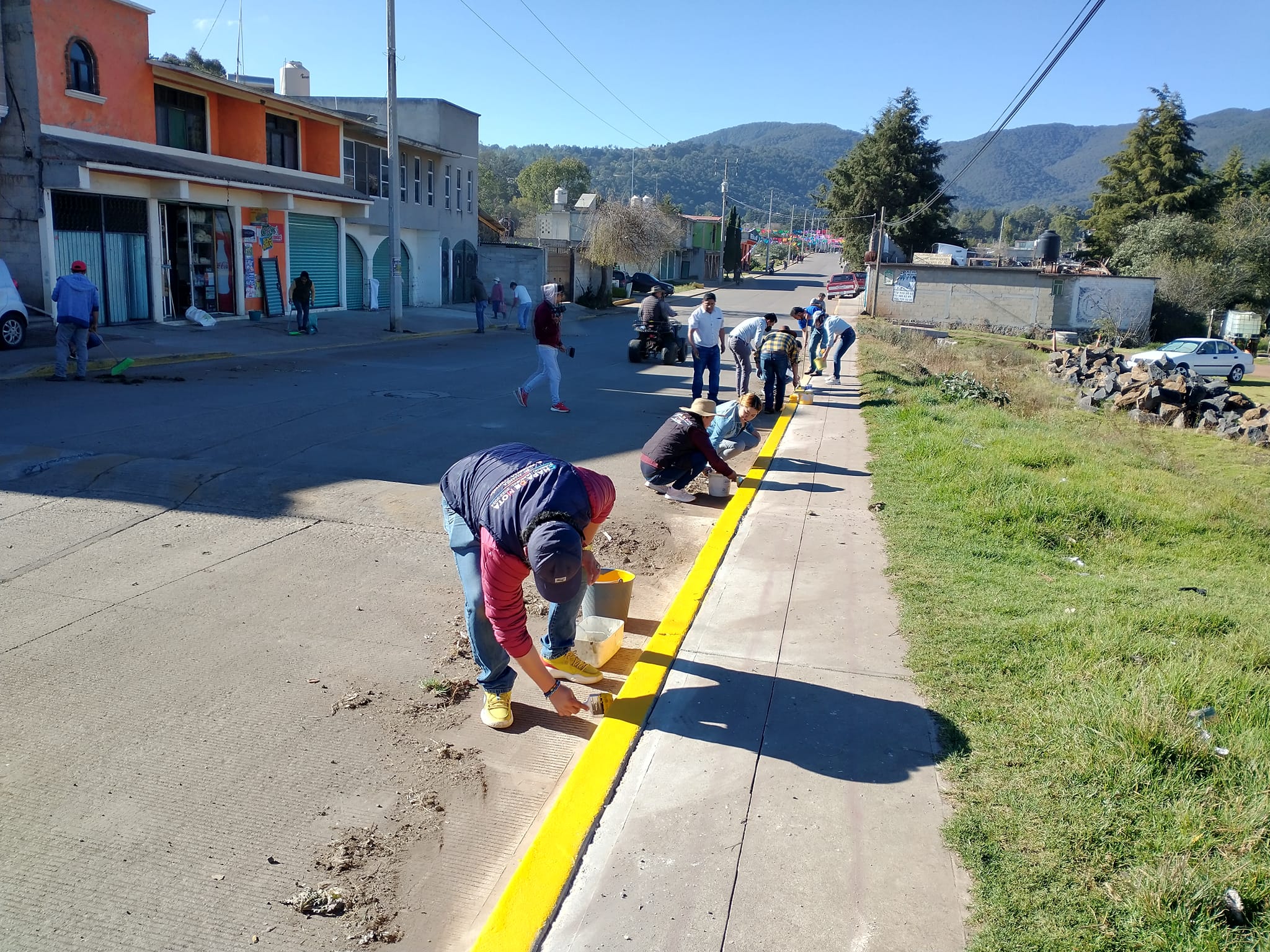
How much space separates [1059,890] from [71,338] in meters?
15.7

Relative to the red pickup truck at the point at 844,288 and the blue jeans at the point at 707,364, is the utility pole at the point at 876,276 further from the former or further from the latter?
the blue jeans at the point at 707,364

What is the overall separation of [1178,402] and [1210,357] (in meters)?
12.3

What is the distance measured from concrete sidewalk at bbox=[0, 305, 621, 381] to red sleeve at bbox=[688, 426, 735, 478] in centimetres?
1158

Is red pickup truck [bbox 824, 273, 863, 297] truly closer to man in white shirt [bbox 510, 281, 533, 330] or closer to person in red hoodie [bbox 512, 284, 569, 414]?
man in white shirt [bbox 510, 281, 533, 330]

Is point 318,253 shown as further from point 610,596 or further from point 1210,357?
point 1210,357

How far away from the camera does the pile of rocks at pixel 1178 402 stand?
20.0 m

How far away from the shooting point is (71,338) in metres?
14.7

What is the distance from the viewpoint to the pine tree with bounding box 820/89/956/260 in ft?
212

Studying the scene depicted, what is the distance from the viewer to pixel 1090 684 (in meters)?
4.77

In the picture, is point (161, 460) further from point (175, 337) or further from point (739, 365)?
point (175, 337)

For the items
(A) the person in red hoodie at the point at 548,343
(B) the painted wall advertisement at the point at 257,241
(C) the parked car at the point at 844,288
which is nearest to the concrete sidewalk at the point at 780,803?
(A) the person in red hoodie at the point at 548,343

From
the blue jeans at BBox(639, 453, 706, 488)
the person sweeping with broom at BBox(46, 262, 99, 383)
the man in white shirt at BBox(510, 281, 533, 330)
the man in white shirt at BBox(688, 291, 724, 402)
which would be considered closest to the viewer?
the blue jeans at BBox(639, 453, 706, 488)

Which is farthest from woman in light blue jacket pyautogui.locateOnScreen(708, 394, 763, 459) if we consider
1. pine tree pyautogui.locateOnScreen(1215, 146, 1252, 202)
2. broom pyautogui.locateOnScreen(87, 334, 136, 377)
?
pine tree pyautogui.locateOnScreen(1215, 146, 1252, 202)

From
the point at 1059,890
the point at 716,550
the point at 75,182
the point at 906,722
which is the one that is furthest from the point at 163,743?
the point at 75,182
